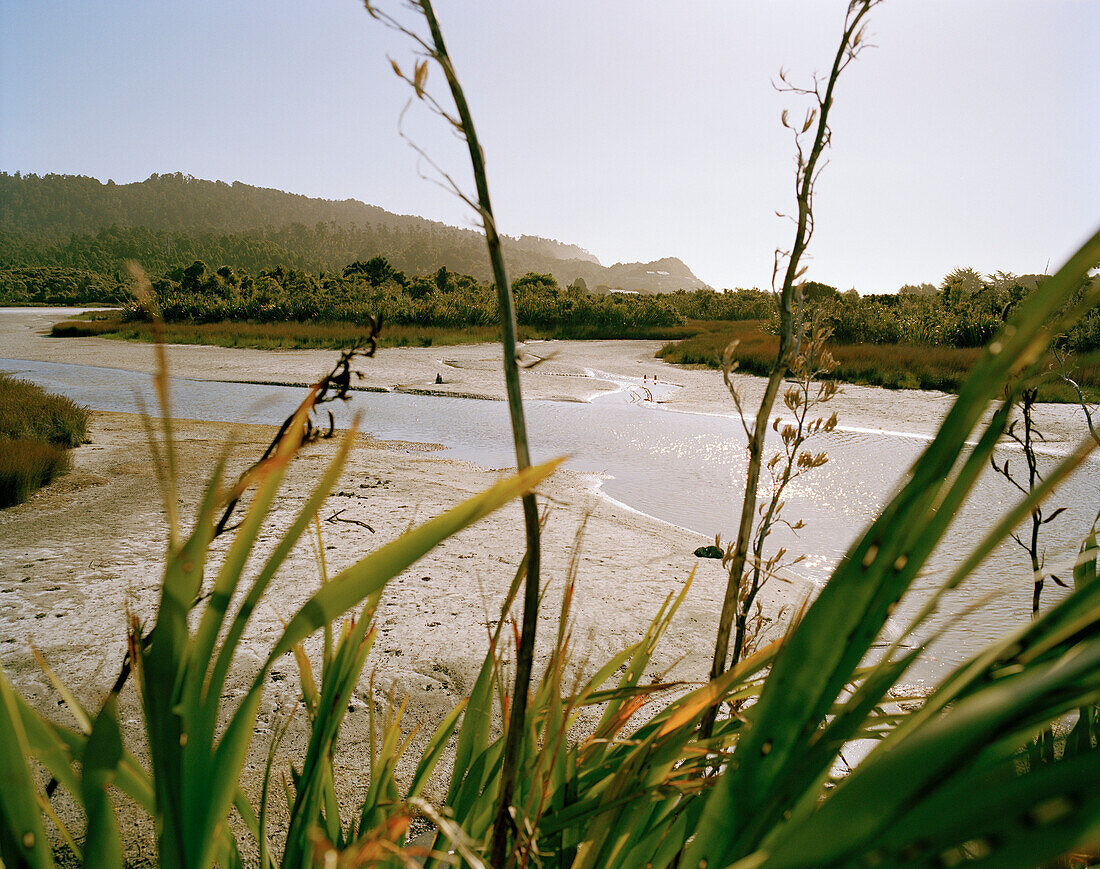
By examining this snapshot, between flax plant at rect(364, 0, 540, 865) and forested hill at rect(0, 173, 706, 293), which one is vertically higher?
forested hill at rect(0, 173, 706, 293)

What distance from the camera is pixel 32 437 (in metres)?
5.92

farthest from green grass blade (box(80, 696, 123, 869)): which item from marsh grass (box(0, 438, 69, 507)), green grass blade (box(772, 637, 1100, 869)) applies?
marsh grass (box(0, 438, 69, 507))

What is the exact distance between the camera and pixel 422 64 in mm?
373

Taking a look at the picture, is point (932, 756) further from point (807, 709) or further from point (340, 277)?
point (340, 277)

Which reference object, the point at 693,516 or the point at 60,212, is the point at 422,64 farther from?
the point at 60,212

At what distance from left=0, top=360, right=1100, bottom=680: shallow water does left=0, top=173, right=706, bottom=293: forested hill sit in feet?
186

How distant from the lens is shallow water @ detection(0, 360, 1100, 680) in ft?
11.3

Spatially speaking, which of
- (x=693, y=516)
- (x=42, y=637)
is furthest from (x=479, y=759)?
(x=693, y=516)

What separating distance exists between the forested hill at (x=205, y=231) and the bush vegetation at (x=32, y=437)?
5916 centimetres

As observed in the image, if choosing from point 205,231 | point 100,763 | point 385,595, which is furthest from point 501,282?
point 205,231

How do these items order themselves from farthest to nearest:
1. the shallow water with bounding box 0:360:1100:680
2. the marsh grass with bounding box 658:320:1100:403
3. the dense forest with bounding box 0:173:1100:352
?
the dense forest with bounding box 0:173:1100:352
the marsh grass with bounding box 658:320:1100:403
the shallow water with bounding box 0:360:1100:680

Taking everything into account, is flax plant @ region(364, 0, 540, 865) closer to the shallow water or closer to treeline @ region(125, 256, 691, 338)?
the shallow water

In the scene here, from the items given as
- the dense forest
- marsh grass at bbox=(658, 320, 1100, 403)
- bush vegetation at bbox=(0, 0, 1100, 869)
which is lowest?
bush vegetation at bbox=(0, 0, 1100, 869)

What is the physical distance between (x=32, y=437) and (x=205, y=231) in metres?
92.8
